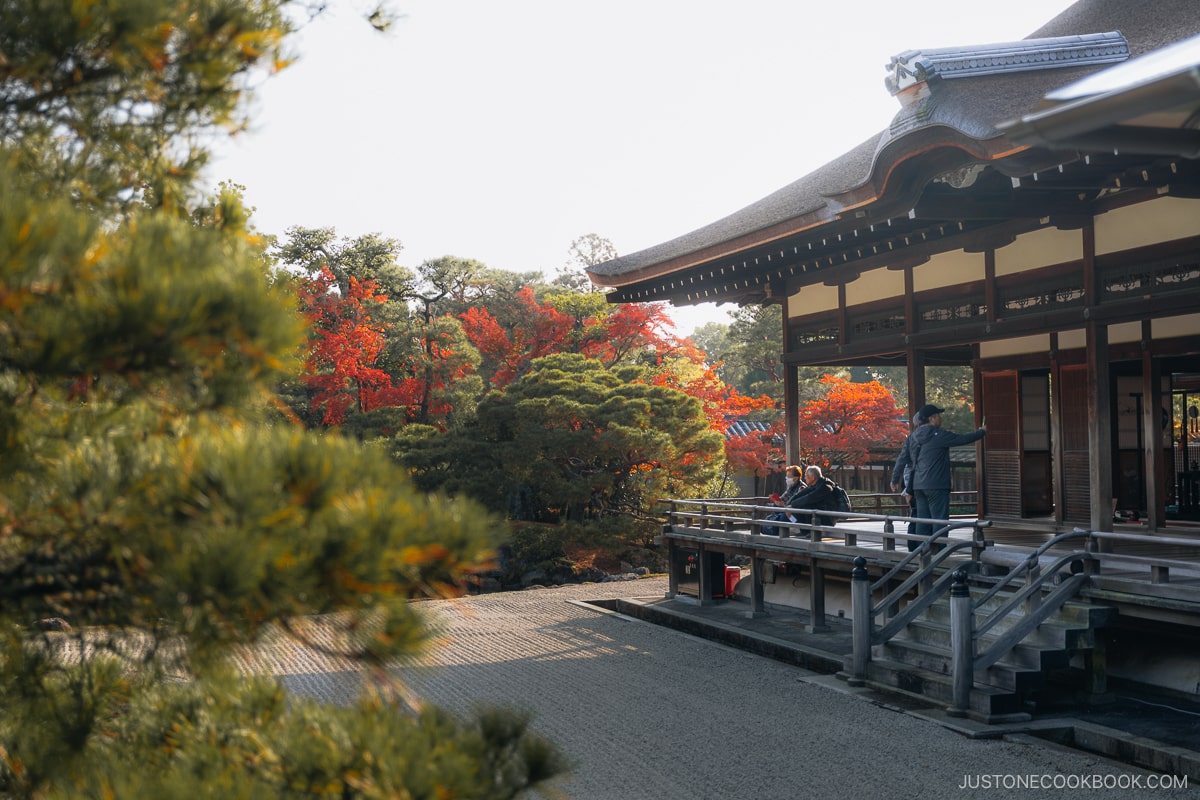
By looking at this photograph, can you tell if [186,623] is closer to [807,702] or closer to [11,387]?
[11,387]

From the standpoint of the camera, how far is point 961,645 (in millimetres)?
6008

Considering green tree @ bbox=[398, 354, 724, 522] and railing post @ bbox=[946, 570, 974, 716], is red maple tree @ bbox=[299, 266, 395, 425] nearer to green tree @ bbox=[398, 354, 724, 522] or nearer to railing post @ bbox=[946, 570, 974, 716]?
green tree @ bbox=[398, 354, 724, 522]

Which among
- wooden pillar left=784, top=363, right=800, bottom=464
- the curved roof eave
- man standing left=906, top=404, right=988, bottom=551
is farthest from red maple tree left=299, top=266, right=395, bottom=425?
man standing left=906, top=404, right=988, bottom=551

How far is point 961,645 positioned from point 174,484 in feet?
17.8

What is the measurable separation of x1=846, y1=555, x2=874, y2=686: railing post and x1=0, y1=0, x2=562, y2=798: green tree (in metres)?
5.35

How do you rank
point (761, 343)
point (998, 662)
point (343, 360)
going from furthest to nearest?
point (761, 343), point (343, 360), point (998, 662)

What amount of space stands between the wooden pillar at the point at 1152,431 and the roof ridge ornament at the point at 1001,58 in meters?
2.21

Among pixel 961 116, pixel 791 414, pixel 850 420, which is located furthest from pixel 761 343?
pixel 961 116

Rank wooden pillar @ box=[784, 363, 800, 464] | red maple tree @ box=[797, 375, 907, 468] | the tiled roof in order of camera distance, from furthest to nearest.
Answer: red maple tree @ box=[797, 375, 907, 468] < wooden pillar @ box=[784, 363, 800, 464] < the tiled roof

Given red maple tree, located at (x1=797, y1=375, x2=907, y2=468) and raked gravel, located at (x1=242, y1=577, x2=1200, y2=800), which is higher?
red maple tree, located at (x1=797, y1=375, x2=907, y2=468)

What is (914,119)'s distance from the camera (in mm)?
7312

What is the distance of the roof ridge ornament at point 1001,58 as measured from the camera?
7.27 m

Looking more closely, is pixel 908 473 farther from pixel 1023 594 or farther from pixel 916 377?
pixel 1023 594

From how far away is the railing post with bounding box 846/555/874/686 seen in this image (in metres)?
6.94
